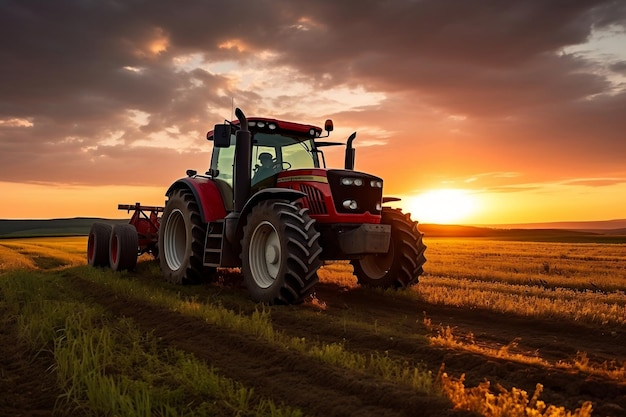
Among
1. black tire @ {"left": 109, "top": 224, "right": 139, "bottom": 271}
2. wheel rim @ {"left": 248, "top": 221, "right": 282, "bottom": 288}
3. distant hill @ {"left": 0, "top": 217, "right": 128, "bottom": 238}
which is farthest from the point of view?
distant hill @ {"left": 0, "top": 217, "right": 128, "bottom": 238}

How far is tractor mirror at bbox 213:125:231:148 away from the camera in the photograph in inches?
366

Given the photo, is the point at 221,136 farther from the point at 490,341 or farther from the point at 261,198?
the point at 490,341

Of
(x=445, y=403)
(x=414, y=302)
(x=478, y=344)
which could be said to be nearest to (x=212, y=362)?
(x=445, y=403)

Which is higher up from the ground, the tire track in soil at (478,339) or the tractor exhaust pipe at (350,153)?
the tractor exhaust pipe at (350,153)

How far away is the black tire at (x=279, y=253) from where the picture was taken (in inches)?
320

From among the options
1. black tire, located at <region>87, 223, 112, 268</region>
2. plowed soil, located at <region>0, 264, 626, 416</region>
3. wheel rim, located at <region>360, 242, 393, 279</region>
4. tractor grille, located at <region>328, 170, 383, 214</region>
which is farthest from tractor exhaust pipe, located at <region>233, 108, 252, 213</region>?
black tire, located at <region>87, 223, 112, 268</region>

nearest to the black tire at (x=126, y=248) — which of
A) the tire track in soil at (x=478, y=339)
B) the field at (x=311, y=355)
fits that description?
the field at (x=311, y=355)

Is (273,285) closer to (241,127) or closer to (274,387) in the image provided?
(241,127)

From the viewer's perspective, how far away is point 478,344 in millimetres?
6551

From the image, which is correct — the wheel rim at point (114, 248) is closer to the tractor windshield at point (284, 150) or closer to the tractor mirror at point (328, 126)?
the tractor windshield at point (284, 150)

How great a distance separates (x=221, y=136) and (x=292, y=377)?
5276 mm

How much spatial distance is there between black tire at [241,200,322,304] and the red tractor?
0.05ft

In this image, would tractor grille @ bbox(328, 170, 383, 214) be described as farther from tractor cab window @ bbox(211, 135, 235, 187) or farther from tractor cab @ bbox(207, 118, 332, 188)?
tractor cab window @ bbox(211, 135, 235, 187)

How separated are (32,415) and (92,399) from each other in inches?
18.3
